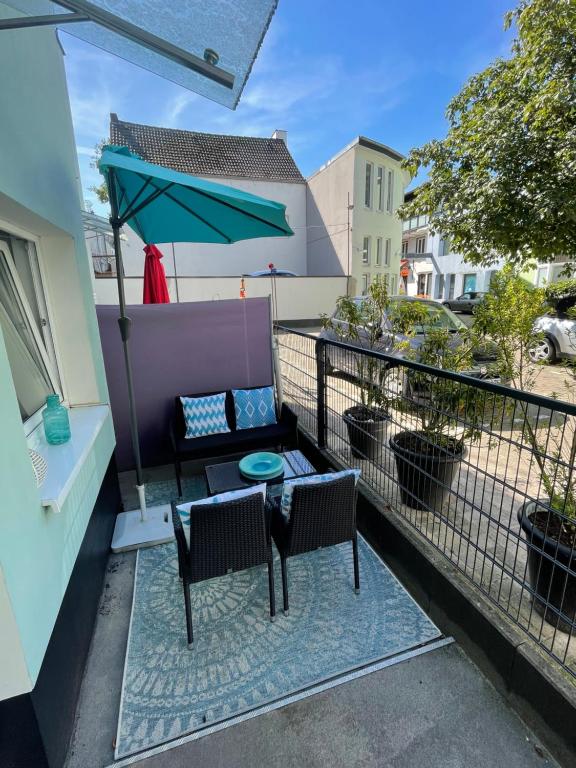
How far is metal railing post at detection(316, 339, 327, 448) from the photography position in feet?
11.3

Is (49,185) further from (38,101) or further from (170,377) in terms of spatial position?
(170,377)

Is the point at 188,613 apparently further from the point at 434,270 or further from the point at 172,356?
the point at 434,270

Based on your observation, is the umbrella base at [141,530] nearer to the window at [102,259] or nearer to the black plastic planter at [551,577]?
the black plastic planter at [551,577]

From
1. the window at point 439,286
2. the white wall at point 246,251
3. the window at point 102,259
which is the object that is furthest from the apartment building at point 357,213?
the window at point 102,259

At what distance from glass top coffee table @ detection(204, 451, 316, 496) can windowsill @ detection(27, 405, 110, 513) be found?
98 centimetres

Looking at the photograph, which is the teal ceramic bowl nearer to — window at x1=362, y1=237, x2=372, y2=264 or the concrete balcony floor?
the concrete balcony floor

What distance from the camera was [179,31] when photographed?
4.68ft

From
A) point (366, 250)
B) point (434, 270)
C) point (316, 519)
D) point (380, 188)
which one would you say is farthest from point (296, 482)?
point (434, 270)

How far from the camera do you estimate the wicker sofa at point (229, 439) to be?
11.6 ft

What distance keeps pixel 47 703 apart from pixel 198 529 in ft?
2.69

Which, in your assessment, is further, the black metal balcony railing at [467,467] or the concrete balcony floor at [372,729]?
the black metal balcony railing at [467,467]

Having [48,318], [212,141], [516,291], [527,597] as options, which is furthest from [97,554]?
[212,141]

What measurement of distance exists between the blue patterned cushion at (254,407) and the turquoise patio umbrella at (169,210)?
3.88 feet

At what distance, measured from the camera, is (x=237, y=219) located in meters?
3.05
